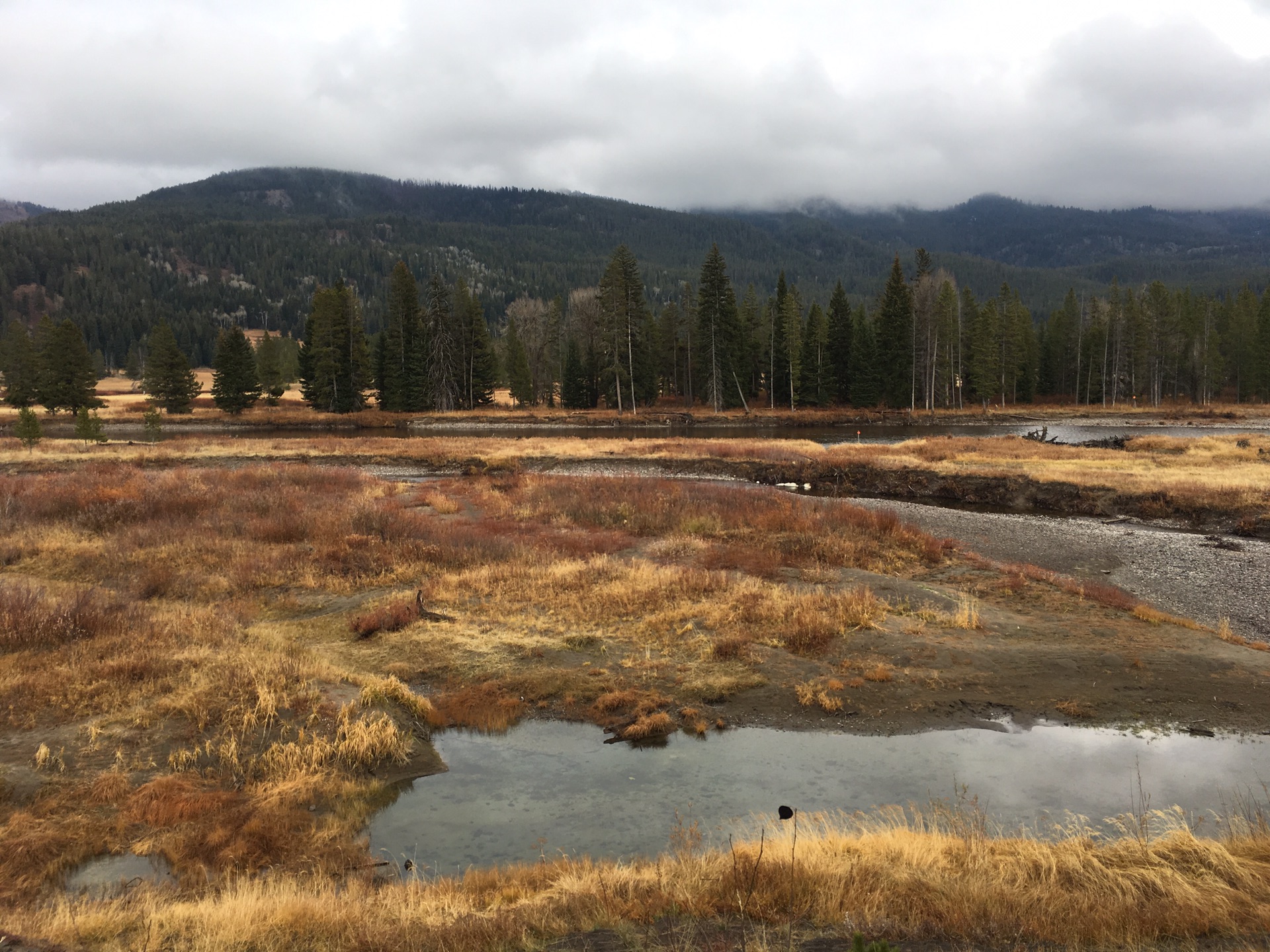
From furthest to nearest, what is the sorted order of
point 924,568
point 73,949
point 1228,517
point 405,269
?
point 405,269 → point 1228,517 → point 924,568 → point 73,949

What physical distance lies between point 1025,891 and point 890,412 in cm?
8070

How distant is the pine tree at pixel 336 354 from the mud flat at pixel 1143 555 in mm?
73161

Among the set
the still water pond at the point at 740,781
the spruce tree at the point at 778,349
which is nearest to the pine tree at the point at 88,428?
the still water pond at the point at 740,781

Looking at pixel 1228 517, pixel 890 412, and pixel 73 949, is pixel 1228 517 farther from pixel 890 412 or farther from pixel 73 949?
pixel 890 412

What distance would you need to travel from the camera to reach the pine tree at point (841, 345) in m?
89.3

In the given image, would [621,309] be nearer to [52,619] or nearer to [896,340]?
[896,340]

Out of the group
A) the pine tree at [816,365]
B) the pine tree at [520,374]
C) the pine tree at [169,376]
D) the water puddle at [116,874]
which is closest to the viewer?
the water puddle at [116,874]

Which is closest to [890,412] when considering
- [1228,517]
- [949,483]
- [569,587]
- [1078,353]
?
[1078,353]

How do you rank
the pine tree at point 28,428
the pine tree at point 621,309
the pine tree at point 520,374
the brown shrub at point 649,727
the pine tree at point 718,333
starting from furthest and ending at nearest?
the pine tree at point 520,374
the pine tree at point 718,333
the pine tree at point 621,309
the pine tree at point 28,428
the brown shrub at point 649,727

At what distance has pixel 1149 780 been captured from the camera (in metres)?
10.4

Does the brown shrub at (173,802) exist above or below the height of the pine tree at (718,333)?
below

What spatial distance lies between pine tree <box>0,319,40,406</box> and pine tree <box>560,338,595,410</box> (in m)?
59.1

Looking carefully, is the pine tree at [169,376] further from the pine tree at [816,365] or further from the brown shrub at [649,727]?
the brown shrub at [649,727]

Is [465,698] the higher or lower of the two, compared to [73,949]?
lower
